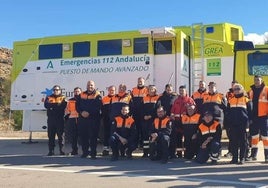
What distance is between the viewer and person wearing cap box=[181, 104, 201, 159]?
1062 cm

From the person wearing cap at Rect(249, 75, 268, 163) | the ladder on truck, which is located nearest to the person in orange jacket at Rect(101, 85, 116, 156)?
the ladder on truck

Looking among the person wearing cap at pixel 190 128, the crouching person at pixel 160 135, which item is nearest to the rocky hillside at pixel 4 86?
the crouching person at pixel 160 135

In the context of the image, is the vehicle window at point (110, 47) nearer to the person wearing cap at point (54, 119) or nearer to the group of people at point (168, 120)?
the group of people at point (168, 120)

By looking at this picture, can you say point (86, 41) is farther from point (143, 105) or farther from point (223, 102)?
point (223, 102)

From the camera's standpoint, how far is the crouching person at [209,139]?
10000 millimetres

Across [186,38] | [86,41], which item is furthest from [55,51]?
[186,38]

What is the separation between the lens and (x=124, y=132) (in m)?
11.0

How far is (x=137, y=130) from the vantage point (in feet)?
38.5

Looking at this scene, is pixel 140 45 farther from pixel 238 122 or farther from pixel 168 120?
pixel 238 122

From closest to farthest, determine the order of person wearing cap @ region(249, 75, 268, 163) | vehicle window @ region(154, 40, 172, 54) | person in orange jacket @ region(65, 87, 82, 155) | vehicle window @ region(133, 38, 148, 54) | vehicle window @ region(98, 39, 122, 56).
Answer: person wearing cap @ region(249, 75, 268, 163) < person in orange jacket @ region(65, 87, 82, 155) < vehicle window @ region(154, 40, 172, 54) < vehicle window @ region(133, 38, 148, 54) < vehicle window @ region(98, 39, 122, 56)

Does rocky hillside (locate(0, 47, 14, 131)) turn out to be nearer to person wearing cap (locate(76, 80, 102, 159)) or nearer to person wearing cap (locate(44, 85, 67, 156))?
person wearing cap (locate(44, 85, 67, 156))

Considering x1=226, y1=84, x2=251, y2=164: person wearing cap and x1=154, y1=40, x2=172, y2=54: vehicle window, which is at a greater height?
x1=154, y1=40, x2=172, y2=54: vehicle window

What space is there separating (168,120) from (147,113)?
91cm

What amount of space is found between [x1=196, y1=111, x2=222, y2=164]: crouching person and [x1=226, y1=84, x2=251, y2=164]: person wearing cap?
1.05 ft
